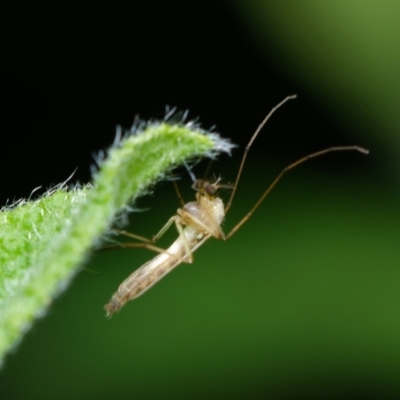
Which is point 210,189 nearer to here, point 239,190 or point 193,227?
point 193,227

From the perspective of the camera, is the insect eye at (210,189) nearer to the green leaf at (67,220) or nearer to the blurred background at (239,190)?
the green leaf at (67,220)

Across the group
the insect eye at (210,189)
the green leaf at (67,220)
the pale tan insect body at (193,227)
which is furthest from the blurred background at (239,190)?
the green leaf at (67,220)

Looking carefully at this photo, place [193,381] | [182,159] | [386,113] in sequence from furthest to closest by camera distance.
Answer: [386,113], [193,381], [182,159]

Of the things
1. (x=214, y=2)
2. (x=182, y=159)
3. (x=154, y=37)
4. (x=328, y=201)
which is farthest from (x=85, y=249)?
(x=154, y=37)

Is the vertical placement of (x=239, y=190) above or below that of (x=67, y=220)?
below

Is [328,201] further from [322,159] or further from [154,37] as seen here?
[154,37]

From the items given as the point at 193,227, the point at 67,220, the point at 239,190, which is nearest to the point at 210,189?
the point at 193,227

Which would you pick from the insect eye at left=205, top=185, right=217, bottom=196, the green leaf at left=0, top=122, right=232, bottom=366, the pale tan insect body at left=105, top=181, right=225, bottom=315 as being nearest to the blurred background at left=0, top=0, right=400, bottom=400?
the pale tan insect body at left=105, top=181, right=225, bottom=315

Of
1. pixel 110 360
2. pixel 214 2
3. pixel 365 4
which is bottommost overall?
pixel 110 360
